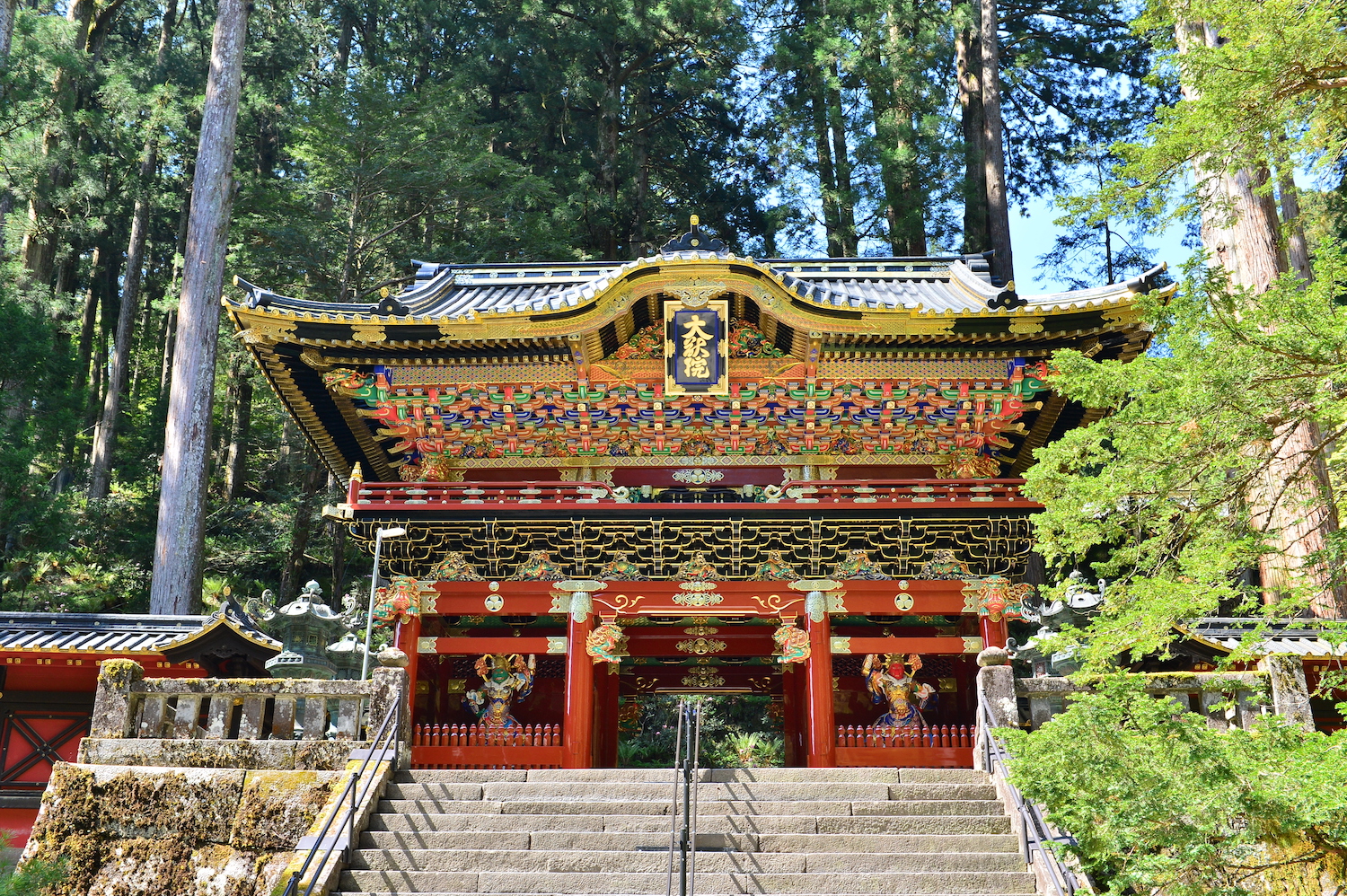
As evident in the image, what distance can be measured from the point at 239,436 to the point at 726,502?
14580 millimetres

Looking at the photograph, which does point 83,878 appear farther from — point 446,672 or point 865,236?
point 865,236

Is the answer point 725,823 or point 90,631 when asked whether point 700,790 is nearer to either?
point 725,823

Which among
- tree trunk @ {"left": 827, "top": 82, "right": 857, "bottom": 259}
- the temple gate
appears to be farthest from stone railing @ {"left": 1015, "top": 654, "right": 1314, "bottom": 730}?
tree trunk @ {"left": 827, "top": 82, "right": 857, "bottom": 259}

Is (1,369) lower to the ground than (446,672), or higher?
higher

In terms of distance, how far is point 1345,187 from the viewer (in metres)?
18.6

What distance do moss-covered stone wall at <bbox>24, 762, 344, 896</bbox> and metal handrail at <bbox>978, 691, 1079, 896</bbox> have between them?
5282 millimetres

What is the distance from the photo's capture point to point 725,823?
8688mm

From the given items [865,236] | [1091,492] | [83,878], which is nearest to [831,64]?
[865,236]

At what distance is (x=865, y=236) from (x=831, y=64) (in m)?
3.78

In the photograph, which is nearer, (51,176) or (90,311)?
(51,176)

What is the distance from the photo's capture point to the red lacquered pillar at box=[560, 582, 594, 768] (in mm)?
11383

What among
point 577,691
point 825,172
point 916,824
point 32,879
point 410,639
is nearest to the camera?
point 32,879

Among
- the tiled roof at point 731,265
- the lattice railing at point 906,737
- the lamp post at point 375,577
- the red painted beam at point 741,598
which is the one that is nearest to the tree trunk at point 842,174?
the tiled roof at point 731,265

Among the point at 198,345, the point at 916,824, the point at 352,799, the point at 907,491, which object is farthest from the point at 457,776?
the point at 198,345
